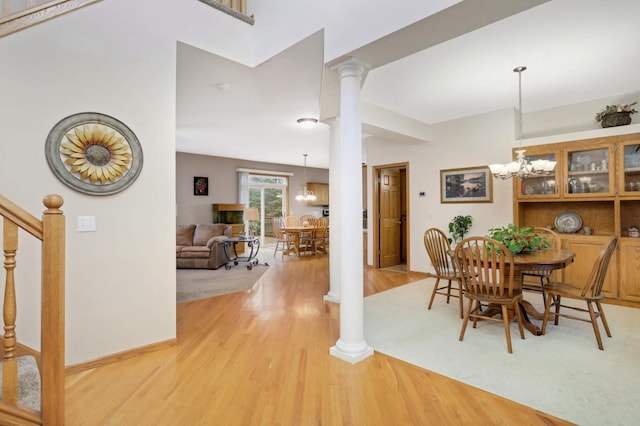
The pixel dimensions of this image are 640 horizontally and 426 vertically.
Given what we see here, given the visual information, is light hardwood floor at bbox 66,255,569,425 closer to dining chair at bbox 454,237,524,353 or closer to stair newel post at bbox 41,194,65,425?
stair newel post at bbox 41,194,65,425

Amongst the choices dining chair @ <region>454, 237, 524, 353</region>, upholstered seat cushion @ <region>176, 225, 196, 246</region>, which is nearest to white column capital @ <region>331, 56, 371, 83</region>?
dining chair @ <region>454, 237, 524, 353</region>

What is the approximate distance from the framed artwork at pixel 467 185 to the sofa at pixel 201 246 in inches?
168

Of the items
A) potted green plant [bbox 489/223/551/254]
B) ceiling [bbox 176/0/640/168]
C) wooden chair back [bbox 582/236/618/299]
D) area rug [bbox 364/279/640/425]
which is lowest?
area rug [bbox 364/279/640/425]

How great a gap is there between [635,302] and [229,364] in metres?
4.65

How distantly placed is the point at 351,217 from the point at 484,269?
4.10 feet

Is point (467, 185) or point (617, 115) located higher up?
point (617, 115)

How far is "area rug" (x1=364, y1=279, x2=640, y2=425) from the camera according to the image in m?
1.98

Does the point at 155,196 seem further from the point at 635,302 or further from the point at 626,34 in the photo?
the point at 635,302

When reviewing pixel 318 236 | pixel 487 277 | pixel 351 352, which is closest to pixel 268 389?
pixel 351 352

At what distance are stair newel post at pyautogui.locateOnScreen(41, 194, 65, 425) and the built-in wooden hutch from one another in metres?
5.14

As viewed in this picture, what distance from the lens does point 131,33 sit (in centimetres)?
261

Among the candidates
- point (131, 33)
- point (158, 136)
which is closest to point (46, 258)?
point (158, 136)

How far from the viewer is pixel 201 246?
6.71 m

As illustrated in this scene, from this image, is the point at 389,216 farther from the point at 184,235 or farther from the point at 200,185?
the point at 200,185
